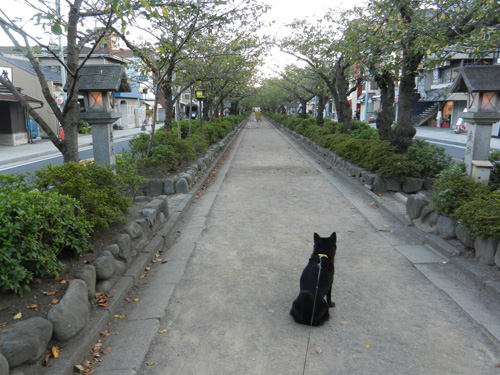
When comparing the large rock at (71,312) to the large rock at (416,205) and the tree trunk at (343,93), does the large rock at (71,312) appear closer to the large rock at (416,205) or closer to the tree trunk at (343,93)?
the large rock at (416,205)

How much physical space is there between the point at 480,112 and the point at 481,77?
0.58m

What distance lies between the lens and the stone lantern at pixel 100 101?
6.68m

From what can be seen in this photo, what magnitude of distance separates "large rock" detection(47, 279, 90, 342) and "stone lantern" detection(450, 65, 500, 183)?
583 centimetres

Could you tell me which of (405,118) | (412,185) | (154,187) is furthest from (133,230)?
(405,118)

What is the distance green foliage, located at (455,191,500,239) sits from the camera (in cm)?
466

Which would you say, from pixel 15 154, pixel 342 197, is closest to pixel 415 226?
pixel 342 197

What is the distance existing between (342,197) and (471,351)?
611cm

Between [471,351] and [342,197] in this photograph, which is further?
[342,197]

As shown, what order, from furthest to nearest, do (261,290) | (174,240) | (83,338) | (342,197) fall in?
(342,197) → (174,240) → (261,290) → (83,338)

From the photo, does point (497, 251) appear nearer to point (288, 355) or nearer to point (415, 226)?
point (415, 226)

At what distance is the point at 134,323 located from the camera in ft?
12.9

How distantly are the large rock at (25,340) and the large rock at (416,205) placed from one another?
585 centimetres

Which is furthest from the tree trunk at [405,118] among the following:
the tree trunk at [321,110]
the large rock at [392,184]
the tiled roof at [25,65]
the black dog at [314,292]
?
the tiled roof at [25,65]

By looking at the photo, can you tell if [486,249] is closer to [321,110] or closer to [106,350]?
[106,350]
